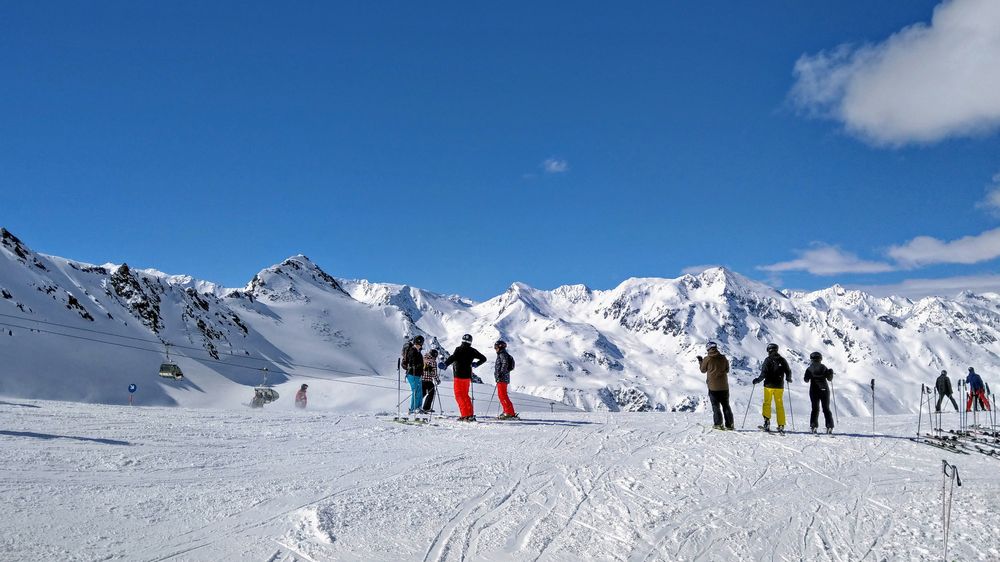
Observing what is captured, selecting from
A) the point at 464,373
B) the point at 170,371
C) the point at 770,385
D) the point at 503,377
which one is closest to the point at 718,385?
the point at 770,385

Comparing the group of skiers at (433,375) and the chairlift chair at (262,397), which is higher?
the group of skiers at (433,375)

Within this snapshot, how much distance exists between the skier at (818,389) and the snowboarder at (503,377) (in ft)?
22.0

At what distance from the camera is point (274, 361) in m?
92.5

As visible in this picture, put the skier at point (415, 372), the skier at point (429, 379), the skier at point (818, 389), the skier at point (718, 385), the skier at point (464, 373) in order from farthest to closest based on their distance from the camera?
1. the skier at point (429, 379)
2. the skier at point (415, 372)
3. the skier at point (464, 373)
4. the skier at point (718, 385)
5. the skier at point (818, 389)

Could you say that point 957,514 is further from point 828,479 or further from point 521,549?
point 521,549

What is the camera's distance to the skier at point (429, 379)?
53.2 feet

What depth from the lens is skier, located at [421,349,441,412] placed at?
53.2 ft

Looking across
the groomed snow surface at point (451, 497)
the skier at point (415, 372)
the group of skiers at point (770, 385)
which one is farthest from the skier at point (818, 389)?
the skier at point (415, 372)

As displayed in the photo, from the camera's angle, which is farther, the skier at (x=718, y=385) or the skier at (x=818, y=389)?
the skier at (x=718, y=385)

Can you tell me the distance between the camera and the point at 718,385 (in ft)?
49.1

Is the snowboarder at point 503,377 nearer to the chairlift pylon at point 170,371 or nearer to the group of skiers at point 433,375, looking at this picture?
the group of skiers at point 433,375

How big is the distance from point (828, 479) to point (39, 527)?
879cm

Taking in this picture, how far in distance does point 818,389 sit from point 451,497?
10.9 meters

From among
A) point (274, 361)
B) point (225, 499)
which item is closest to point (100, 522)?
point (225, 499)
